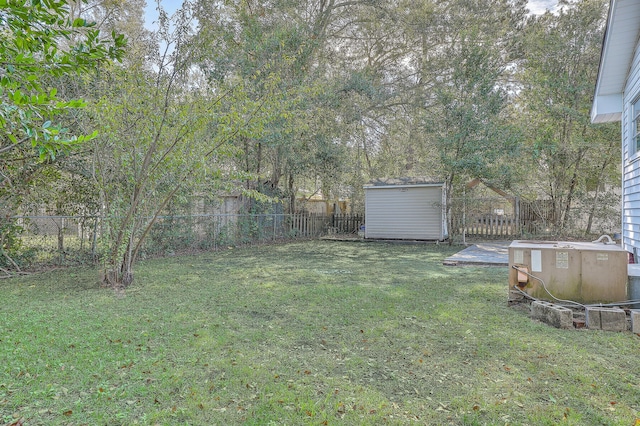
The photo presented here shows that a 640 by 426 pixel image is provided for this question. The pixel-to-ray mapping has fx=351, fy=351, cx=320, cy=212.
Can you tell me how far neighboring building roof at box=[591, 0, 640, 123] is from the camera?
477cm

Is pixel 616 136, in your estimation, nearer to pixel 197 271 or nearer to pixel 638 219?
pixel 638 219

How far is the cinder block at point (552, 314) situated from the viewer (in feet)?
12.2

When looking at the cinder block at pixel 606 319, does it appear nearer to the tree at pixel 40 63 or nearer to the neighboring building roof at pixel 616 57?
the neighboring building roof at pixel 616 57

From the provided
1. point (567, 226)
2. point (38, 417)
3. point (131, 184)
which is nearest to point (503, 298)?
point (38, 417)

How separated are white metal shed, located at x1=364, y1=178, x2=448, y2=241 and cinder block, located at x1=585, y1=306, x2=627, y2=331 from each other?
868 cm

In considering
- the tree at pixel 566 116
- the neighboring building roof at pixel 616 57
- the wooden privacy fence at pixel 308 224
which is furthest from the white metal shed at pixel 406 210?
the neighboring building roof at pixel 616 57

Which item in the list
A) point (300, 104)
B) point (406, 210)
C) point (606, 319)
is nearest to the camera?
point (606, 319)

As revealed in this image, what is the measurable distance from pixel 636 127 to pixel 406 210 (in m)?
7.83

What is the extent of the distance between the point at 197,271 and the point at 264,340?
13.5 feet

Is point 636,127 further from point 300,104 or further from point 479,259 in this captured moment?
point 300,104

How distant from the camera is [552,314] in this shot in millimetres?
3818

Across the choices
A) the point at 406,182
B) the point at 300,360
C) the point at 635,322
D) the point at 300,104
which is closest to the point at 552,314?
the point at 635,322

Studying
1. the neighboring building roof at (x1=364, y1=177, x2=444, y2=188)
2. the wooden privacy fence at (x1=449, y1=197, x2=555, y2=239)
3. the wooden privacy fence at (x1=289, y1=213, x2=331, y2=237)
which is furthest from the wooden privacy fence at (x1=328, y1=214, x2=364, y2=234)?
the wooden privacy fence at (x1=449, y1=197, x2=555, y2=239)

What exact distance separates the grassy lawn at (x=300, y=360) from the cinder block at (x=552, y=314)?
0.12 m
